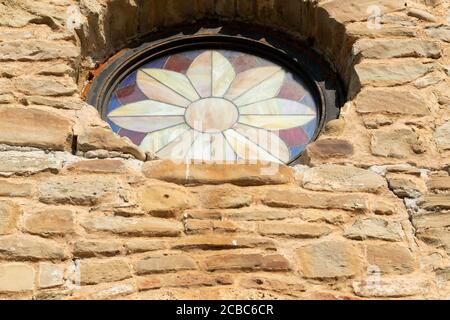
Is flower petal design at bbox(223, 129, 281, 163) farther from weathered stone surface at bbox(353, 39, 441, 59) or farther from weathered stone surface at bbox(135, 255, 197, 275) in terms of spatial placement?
weathered stone surface at bbox(135, 255, 197, 275)

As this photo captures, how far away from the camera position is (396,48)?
5.63 metres

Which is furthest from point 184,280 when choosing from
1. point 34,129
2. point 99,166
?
point 34,129

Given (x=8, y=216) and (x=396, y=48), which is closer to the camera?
(x=8, y=216)

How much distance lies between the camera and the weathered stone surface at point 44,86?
5.26 m

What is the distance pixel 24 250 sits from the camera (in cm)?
447

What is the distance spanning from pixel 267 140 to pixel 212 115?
1.05ft

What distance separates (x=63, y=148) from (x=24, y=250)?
65cm

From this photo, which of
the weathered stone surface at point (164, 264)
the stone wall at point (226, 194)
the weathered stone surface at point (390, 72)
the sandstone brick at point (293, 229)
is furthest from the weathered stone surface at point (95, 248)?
the weathered stone surface at point (390, 72)

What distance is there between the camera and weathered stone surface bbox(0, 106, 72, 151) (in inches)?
196

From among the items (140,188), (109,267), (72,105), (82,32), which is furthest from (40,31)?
(109,267)

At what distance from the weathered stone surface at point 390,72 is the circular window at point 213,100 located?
30 cm

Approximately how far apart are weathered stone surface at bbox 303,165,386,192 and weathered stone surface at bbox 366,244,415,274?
0.35 meters

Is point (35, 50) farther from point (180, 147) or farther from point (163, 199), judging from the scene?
point (163, 199)

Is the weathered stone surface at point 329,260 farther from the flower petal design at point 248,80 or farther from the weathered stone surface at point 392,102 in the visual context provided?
the flower petal design at point 248,80
